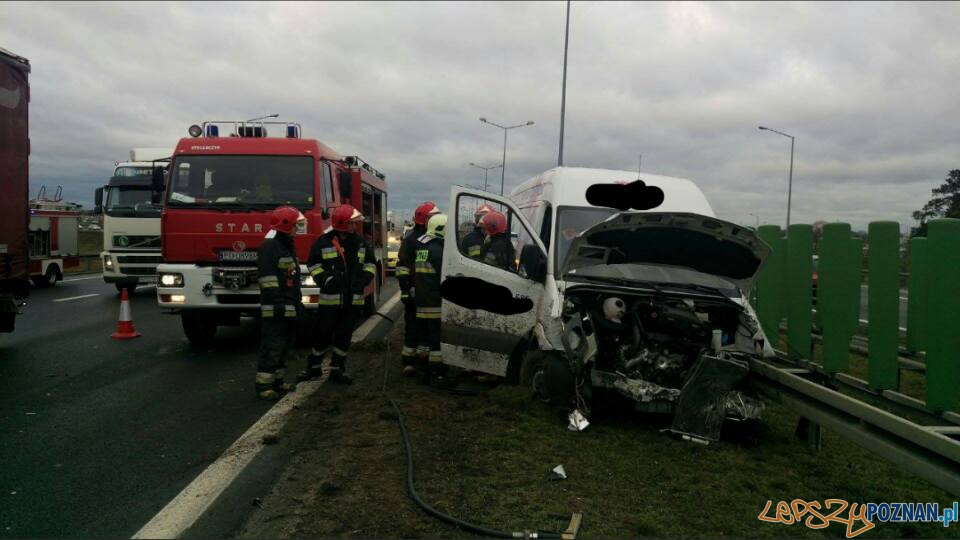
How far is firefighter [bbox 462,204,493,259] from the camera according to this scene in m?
6.38

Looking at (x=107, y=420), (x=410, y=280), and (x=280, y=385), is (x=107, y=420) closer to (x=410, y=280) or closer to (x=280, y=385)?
(x=280, y=385)

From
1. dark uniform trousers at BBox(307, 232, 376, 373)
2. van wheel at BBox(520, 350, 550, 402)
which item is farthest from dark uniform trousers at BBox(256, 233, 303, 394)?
van wheel at BBox(520, 350, 550, 402)

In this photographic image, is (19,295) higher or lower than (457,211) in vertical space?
lower

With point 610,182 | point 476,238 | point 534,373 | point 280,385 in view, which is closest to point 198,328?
point 280,385

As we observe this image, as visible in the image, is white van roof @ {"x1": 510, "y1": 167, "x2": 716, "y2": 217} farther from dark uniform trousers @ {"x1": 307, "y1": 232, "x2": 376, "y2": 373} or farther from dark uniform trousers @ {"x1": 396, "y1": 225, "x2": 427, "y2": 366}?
dark uniform trousers @ {"x1": 307, "y1": 232, "x2": 376, "y2": 373}

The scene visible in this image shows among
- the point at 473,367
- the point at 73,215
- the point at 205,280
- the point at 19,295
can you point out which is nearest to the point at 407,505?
the point at 473,367

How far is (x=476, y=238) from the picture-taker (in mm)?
6453

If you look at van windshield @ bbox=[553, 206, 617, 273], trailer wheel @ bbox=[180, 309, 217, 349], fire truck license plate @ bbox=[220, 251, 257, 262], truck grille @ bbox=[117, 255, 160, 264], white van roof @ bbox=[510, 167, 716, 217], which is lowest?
trailer wheel @ bbox=[180, 309, 217, 349]

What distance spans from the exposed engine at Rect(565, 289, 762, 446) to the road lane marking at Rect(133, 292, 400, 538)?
2483mm

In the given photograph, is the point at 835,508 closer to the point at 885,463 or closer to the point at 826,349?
the point at 885,463

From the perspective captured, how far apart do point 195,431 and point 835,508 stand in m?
4.53

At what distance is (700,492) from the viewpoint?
157 inches

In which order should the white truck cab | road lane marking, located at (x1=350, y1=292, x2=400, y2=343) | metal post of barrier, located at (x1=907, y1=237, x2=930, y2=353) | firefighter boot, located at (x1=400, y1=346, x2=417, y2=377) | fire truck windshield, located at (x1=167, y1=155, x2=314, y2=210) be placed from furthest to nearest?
the white truck cab
road lane marking, located at (x1=350, y1=292, x2=400, y2=343)
fire truck windshield, located at (x1=167, y1=155, x2=314, y2=210)
firefighter boot, located at (x1=400, y1=346, x2=417, y2=377)
metal post of barrier, located at (x1=907, y1=237, x2=930, y2=353)

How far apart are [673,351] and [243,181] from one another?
5.95 m
